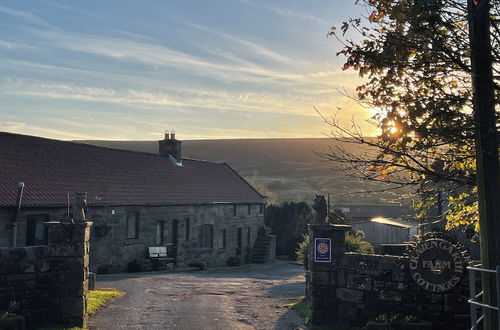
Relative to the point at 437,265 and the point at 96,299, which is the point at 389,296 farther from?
the point at 96,299

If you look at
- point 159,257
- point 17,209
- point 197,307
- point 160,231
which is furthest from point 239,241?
point 197,307

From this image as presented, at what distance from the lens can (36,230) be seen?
22188mm

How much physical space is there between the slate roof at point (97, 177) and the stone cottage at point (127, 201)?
0.05 meters

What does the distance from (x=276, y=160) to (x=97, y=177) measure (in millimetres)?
93872

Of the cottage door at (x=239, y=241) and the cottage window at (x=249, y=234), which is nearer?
the cottage door at (x=239, y=241)

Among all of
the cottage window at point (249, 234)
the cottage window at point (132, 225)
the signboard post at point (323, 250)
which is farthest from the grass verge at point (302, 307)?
the cottage window at point (249, 234)

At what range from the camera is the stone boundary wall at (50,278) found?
34.7ft

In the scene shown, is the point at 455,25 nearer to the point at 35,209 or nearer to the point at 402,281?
the point at 402,281

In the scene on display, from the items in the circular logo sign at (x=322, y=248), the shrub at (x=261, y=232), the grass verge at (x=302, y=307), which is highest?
the circular logo sign at (x=322, y=248)

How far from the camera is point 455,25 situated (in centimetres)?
758

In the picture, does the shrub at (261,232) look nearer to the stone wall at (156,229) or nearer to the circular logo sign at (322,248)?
the stone wall at (156,229)

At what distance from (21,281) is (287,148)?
121 meters

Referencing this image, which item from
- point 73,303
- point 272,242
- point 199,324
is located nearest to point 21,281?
point 73,303

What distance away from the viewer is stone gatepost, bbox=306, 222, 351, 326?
11977 mm
